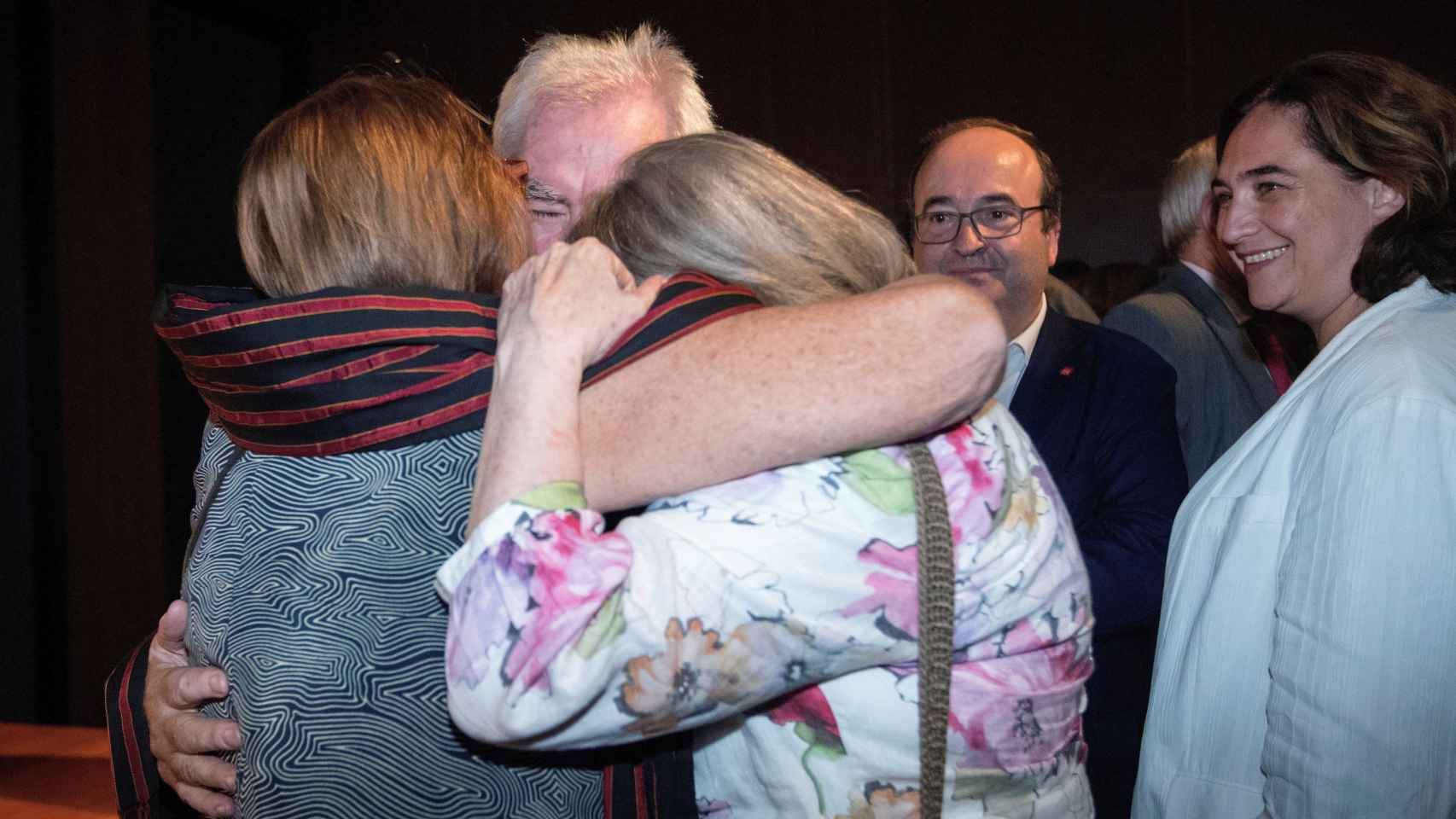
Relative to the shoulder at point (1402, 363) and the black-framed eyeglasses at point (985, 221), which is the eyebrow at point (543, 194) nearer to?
the black-framed eyeglasses at point (985, 221)

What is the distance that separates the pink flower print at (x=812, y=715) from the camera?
3.24ft

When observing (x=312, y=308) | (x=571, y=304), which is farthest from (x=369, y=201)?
(x=571, y=304)

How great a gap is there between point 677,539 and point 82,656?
4.14m

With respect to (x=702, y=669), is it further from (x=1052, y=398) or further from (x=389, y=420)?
(x=1052, y=398)

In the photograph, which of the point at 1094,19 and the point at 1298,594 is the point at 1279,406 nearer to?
the point at 1298,594

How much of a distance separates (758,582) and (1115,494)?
1226 mm

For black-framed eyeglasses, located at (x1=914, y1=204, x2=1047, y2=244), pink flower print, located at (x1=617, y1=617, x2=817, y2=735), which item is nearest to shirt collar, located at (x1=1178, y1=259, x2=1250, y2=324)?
black-framed eyeglasses, located at (x1=914, y1=204, x2=1047, y2=244)

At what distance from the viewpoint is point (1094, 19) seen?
182 inches

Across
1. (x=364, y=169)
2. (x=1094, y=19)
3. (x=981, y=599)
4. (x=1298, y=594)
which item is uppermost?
(x=1094, y=19)

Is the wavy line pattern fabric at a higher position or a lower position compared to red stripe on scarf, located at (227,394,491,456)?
lower

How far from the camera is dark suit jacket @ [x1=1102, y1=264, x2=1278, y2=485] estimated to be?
2.47 m

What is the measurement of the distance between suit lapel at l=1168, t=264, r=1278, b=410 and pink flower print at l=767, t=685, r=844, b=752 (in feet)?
6.34

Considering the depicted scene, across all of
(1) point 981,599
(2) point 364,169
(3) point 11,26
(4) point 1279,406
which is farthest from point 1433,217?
(3) point 11,26

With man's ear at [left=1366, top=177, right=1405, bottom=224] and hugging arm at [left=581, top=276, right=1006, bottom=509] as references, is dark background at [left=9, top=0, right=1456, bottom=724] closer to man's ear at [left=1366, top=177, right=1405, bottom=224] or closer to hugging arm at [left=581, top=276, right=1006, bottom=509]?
man's ear at [left=1366, top=177, right=1405, bottom=224]
